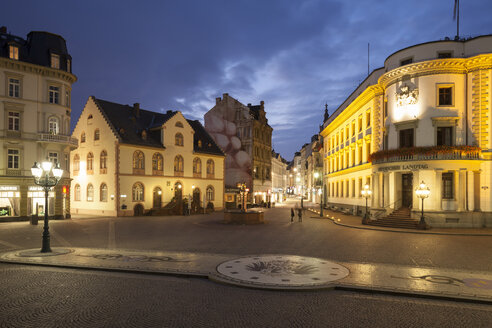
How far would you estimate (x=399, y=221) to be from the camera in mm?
29391

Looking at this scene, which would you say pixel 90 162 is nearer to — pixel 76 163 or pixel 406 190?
pixel 76 163

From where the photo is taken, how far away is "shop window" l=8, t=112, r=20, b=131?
32.9 m

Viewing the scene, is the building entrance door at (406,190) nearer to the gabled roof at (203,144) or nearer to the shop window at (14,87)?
the gabled roof at (203,144)

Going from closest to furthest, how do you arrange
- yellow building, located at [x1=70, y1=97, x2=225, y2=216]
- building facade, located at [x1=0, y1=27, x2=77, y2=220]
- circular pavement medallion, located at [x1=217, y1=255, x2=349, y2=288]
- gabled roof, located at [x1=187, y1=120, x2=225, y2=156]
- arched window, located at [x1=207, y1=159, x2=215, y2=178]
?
circular pavement medallion, located at [x1=217, y1=255, x2=349, y2=288]
building facade, located at [x1=0, y1=27, x2=77, y2=220]
yellow building, located at [x1=70, y1=97, x2=225, y2=216]
gabled roof, located at [x1=187, y1=120, x2=225, y2=156]
arched window, located at [x1=207, y1=159, x2=215, y2=178]

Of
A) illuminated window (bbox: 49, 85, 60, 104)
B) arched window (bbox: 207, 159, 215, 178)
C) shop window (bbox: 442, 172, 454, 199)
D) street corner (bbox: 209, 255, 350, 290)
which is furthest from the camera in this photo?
arched window (bbox: 207, 159, 215, 178)

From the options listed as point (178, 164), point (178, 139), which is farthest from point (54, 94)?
point (178, 164)

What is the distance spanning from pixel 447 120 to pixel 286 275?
23883mm

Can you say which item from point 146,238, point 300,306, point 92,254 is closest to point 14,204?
point 146,238

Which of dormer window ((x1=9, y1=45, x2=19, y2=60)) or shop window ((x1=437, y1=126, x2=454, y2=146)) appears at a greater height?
dormer window ((x1=9, y1=45, x2=19, y2=60))

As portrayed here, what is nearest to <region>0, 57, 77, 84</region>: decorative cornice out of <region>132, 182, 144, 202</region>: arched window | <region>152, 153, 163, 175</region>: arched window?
<region>152, 153, 163, 175</region>: arched window

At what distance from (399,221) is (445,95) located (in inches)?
429

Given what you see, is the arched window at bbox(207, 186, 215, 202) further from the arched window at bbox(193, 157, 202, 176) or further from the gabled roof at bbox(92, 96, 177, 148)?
the gabled roof at bbox(92, 96, 177, 148)

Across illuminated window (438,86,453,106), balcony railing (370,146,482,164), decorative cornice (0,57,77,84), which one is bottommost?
balcony railing (370,146,482,164)

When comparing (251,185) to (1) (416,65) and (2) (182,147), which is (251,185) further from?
(1) (416,65)
